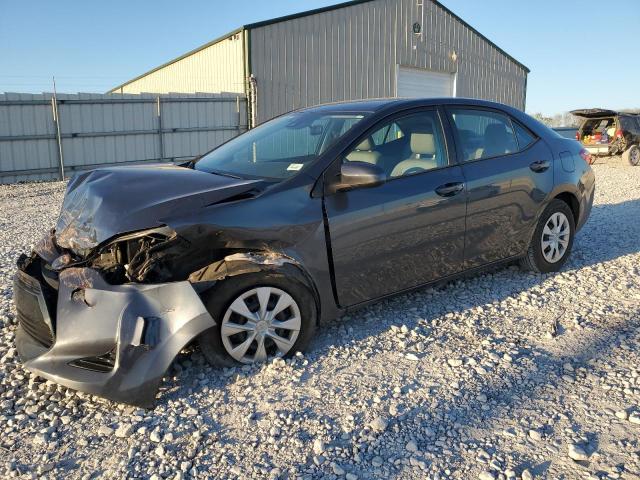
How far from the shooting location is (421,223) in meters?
3.96

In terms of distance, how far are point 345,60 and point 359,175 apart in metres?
16.0

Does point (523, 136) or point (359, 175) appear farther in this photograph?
point (523, 136)

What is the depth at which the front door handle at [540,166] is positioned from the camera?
15.8 feet

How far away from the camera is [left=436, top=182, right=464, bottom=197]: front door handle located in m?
4.09

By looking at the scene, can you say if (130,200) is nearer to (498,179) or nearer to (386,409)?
(386,409)

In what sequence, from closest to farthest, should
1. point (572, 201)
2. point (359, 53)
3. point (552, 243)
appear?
point (552, 243)
point (572, 201)
point (359, 53)

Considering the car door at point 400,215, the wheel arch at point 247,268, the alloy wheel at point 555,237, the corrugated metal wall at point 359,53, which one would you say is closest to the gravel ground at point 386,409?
the car door at point 400,215

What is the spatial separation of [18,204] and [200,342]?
8649 millimetres

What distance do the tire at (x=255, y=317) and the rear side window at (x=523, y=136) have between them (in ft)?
8.47

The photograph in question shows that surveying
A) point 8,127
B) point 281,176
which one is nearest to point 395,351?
point 281,176

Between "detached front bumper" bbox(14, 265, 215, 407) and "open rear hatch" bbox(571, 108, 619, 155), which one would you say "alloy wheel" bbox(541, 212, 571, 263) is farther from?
"open rear hatch" bbox(571, 108, 619, 155)

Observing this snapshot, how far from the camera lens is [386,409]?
9.68 feet

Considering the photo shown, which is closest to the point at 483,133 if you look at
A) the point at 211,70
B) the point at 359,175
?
the point at 359,175

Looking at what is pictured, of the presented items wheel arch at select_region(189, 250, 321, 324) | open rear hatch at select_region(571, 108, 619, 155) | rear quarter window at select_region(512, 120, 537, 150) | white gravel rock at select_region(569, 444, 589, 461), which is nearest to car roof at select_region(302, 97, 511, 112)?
rear quarter window at select_region(512, 120, 537, 150)
